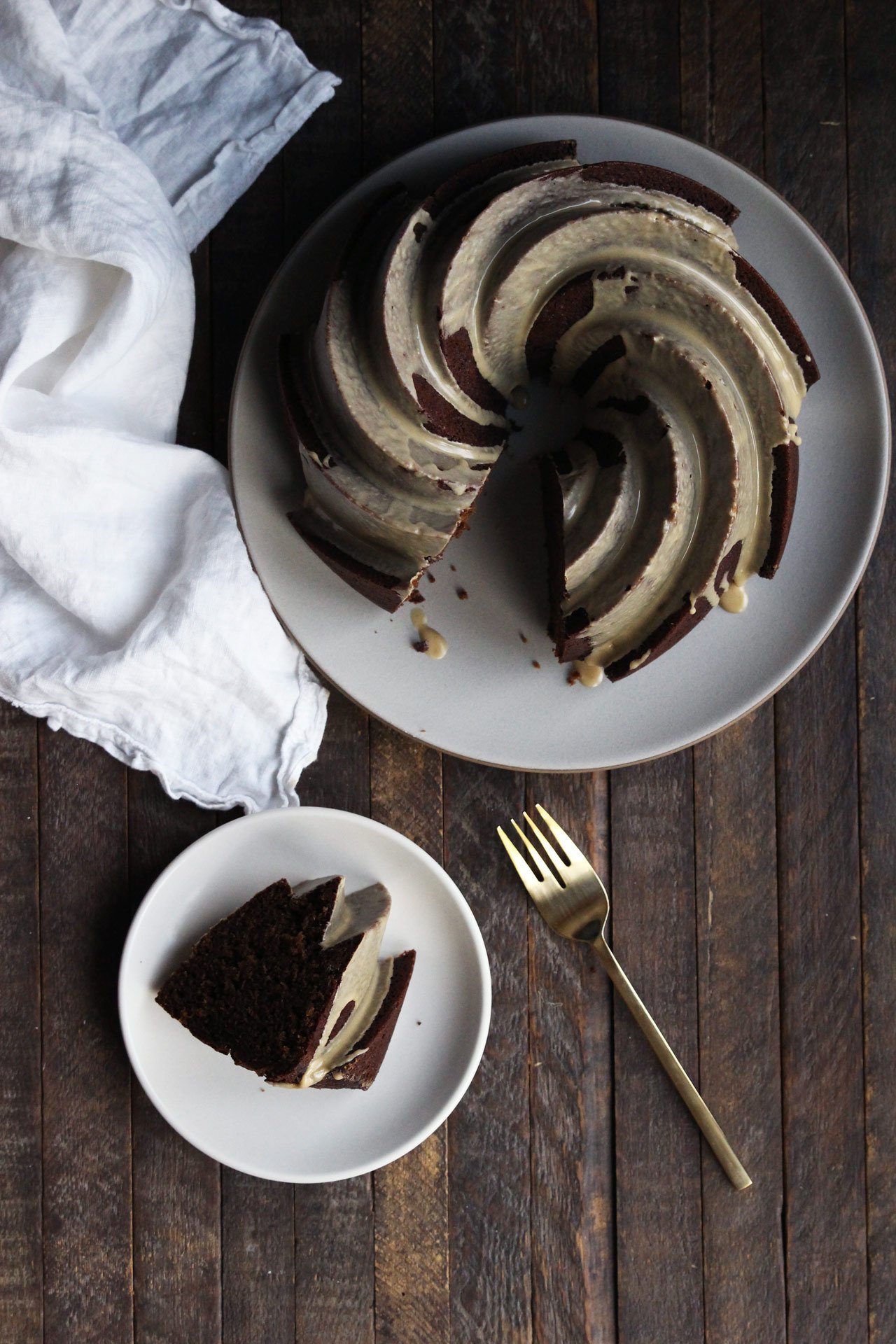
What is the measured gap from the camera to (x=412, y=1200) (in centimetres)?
185

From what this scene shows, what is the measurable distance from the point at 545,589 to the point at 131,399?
2.48ft

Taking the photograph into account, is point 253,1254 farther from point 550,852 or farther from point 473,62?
point 473,62

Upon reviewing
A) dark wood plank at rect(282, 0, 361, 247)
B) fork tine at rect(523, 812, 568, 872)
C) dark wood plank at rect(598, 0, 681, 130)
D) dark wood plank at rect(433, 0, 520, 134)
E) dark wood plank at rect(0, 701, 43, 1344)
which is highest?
dark wood plank at rect(598, 0, 681, 130)

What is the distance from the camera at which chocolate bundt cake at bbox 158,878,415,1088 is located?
1.68m

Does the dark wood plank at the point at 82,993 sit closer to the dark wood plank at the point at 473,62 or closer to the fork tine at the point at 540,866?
the fork tine at the point at 540,866

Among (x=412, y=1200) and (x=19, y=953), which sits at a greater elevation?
(x=19, y=953)

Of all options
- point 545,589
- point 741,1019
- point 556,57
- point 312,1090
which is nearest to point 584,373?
point 545,589

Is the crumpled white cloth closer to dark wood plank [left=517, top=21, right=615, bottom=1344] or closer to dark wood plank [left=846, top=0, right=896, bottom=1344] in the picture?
dark wood plank [left=517, top=21, right=615, bottom=1344]

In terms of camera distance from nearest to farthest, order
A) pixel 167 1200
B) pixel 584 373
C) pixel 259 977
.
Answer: pixel 584 373, pixel 259 977, pixel 167 1200

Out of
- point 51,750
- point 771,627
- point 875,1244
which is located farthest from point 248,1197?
point 771,627

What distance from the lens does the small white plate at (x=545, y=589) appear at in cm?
166

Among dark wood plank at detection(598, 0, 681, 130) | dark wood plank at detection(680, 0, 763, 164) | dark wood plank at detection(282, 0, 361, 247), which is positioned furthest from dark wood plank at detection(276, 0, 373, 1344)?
dark wood plank at detection(680, 0, 763, 164)

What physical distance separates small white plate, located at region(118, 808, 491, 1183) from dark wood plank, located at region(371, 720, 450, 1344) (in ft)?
0.32

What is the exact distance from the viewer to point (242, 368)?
164 cm
